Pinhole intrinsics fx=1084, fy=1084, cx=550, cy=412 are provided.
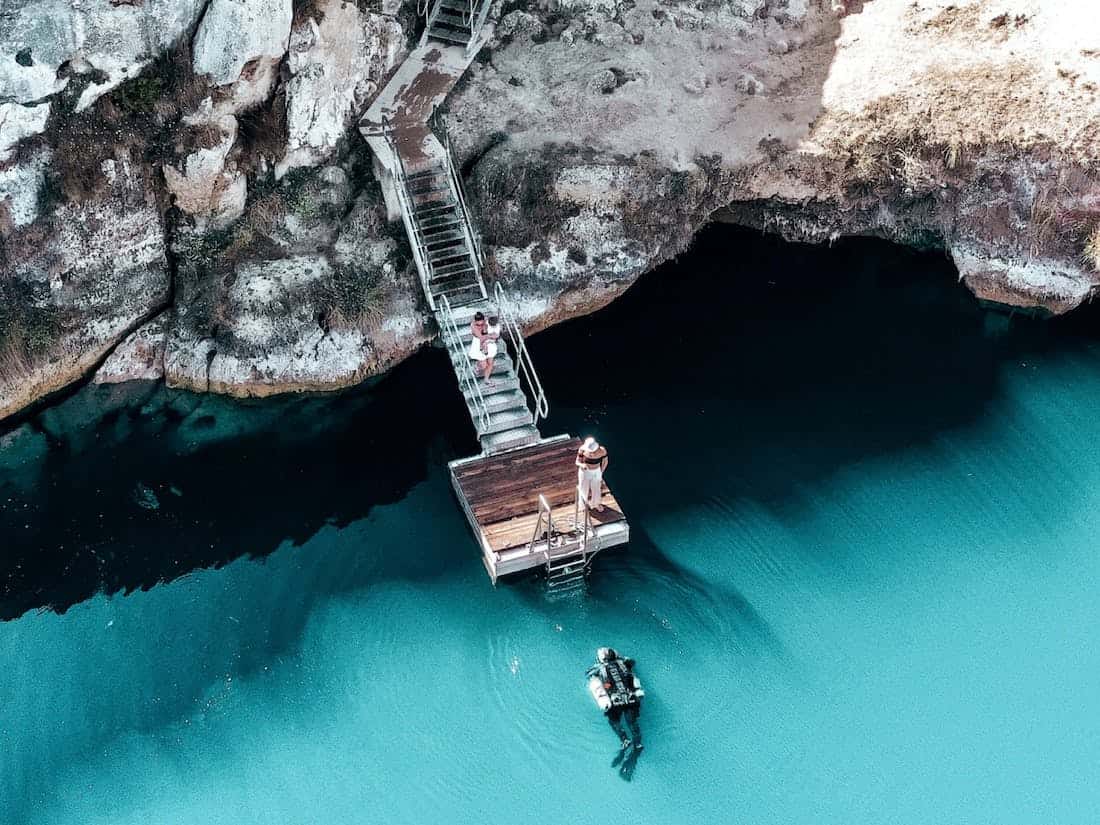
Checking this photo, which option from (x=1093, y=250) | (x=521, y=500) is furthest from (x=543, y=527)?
(x=1093, y=250)

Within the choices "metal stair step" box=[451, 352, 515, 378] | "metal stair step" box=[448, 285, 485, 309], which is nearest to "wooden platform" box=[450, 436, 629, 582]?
"metal stair step" box=[451, 352, 515, 378]

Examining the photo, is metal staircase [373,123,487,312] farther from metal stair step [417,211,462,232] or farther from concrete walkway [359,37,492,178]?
concrete walkway [359,37,492,178]

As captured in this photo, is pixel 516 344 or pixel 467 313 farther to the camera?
pixel 516 344

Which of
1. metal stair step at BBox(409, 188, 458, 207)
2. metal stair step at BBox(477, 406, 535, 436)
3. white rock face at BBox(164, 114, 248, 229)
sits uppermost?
white rock face at BBox(164, 114, 248, 229)

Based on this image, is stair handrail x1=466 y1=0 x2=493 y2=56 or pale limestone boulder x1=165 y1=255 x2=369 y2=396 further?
stair handrail x1=466 y1=0 x2=493 y2=56

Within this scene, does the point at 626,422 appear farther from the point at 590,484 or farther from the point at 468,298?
the point at 468,298

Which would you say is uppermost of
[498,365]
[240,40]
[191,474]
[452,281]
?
[240,40]

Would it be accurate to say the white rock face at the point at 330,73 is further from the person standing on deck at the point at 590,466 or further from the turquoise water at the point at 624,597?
the person standing on deck at the point at 590,466

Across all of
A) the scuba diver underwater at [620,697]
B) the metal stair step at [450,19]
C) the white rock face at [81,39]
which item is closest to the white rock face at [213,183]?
the white rock face at [81,39]
